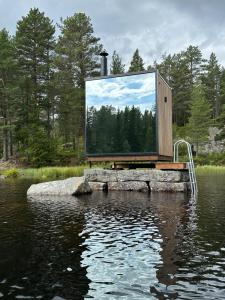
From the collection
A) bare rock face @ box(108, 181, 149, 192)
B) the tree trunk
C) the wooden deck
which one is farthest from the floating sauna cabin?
the tree trunk

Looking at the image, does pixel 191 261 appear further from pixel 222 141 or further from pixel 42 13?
pixel 222 141

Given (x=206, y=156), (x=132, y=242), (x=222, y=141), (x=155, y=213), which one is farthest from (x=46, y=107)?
(x=132, y=242)

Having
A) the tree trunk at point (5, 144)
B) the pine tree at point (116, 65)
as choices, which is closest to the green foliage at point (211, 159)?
the pine tree at point (116, 65)

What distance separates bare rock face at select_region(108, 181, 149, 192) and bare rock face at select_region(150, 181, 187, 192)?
37 centimetres

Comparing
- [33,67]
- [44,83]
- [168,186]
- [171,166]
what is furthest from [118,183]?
[33,67]

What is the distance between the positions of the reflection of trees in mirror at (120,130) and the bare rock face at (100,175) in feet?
3.23

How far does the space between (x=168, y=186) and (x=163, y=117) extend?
11.7 ft

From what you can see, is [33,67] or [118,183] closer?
[118,183]

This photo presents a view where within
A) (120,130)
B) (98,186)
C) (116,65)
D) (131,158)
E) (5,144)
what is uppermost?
(116,65)

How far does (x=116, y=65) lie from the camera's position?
2426 inches

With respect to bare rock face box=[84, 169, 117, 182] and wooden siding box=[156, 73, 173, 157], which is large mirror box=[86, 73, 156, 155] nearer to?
wooden siding box=[156, 73, 173, 157]

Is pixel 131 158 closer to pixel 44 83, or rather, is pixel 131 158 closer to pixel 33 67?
pixel 44 83

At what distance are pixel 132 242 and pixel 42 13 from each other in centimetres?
4263

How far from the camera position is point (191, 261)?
485cm
